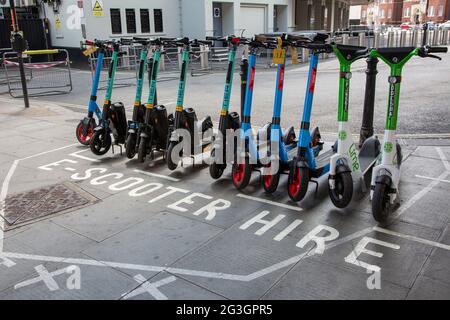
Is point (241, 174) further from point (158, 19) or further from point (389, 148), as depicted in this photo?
point (158, 19)

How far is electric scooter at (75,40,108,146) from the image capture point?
6.81m

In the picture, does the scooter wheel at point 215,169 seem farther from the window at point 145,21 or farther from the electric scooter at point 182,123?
the window at point 145,21

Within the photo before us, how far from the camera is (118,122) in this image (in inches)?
260

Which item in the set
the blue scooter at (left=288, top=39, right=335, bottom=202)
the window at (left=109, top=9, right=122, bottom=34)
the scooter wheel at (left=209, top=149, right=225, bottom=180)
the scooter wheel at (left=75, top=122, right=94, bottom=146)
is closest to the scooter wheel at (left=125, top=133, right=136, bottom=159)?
the scooter wheel at (left=75, top=122, right=94, bottom=146)

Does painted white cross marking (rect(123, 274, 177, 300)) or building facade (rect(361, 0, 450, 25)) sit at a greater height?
building facade (rect(361, 0, 450, 25))

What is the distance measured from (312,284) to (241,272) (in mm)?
567

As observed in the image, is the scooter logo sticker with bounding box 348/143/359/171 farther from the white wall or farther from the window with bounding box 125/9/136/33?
the window with bounding box 125/9/136/33

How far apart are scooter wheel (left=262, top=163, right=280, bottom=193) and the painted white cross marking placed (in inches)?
73.2

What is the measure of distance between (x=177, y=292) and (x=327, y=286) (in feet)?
3.71

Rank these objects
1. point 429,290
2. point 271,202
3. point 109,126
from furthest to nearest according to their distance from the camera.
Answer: point 109,126 → point 271,202 → point 429,290

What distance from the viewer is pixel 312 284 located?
3287 mm

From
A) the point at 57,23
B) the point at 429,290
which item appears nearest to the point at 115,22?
the point at 57,23

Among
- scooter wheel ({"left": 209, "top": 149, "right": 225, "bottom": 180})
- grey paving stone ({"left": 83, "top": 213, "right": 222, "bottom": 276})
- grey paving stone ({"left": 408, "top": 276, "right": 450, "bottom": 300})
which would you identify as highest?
scooter wheel ({"left": 209, "top": 149, "right": 225, "bottom": 180})
